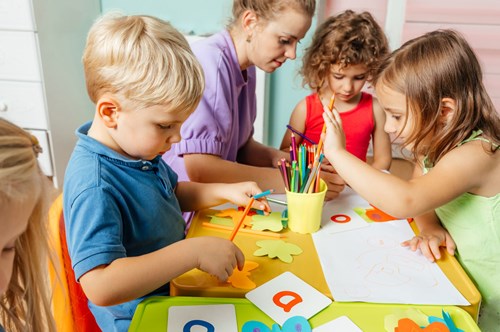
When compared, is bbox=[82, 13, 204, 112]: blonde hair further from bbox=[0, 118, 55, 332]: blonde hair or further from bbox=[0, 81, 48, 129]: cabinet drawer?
bbox=[0, 81, 48, 129]: cabinet drawer

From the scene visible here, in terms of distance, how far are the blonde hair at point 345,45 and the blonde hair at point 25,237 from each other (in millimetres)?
967

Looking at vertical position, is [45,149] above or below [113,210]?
below

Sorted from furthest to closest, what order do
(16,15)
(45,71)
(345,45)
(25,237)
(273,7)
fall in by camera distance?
1. (45,71)
2. (16,15)
3. (345,45)
4. (273,7)
5. (25,237)

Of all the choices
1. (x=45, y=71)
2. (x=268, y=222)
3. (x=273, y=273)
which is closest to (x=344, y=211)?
(x=268, y=222)

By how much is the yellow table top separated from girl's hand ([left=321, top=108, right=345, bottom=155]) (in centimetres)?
16

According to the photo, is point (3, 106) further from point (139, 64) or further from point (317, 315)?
point (317, 315)

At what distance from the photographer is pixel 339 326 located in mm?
593

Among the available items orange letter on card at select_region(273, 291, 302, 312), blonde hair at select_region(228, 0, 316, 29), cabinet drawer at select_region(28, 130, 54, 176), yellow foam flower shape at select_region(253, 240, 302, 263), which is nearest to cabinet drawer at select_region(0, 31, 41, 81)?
cabinet drawer at select_region(28, 130, 54, 176)

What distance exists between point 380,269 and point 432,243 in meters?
0.12

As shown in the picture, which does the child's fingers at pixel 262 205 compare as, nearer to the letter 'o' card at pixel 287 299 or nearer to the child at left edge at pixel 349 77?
the letter 'o' card at pixel 287 299

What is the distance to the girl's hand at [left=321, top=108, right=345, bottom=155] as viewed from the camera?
2.80 feet

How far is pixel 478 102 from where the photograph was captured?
32.4 inches

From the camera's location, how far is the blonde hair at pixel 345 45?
1.31 meters

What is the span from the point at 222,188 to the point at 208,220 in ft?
0.24
